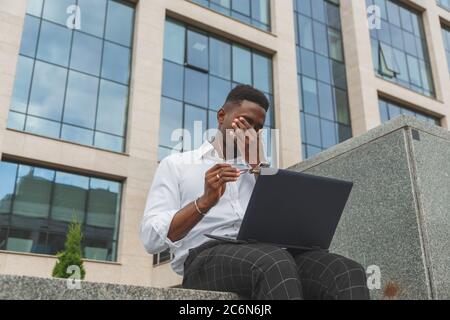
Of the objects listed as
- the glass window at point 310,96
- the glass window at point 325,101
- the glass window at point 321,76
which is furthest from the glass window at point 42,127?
the glass window at point 325,101

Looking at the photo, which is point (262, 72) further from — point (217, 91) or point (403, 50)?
point (403, 50)

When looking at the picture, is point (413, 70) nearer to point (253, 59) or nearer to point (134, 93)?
point (253, 59)

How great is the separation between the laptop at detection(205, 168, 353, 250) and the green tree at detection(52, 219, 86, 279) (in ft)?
36.2

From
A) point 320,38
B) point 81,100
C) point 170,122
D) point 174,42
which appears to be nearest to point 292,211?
point 81,100

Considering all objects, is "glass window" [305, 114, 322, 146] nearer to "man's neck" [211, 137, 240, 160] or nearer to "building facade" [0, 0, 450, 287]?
"building facade" [0, 0, 450, 287]

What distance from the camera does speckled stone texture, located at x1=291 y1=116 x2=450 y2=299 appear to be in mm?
2887

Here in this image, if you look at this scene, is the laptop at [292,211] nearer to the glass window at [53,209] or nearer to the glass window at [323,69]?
the glass window at [53,209]

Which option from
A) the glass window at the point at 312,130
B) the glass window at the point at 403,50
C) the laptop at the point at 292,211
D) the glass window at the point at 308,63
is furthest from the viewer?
the glass window at the point at 403,50

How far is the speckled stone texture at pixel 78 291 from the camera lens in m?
1.60

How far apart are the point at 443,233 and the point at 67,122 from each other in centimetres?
1300

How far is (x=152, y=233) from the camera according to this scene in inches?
88.7

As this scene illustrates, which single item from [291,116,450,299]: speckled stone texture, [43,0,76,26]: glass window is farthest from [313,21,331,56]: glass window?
[291,116,450,299]: speckled stone texture

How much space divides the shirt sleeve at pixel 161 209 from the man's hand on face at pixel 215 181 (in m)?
0.21

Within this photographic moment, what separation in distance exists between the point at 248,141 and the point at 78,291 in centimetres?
118
